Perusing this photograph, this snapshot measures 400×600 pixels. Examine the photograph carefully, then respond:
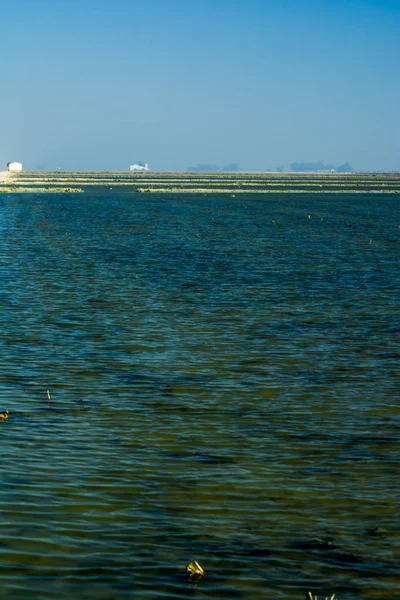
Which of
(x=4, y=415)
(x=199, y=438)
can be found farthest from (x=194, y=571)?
(x=4, y=415)

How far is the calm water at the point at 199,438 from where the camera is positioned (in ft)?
31.9

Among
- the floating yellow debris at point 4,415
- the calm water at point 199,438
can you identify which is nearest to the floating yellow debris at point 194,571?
the calm water at point 199,438

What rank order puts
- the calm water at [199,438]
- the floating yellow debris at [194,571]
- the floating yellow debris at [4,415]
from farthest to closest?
1. the floating yellow debris at [4,415]
2. the calm water at [199,438]
3. the floating yellow debris at [194,571]

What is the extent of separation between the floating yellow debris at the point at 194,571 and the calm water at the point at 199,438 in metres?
0.12

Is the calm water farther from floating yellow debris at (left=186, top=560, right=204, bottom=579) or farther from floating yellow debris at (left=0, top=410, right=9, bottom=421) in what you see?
floating yellow debris at (left=0, top=410, right=9, bottom=421)

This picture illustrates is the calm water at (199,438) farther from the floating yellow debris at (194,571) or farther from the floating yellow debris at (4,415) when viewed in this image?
the floating yellow debris at (4,415)

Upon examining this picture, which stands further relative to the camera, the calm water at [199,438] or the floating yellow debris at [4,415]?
the floating yellow debris at [4,415]

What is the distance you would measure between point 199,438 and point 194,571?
16.5 feet

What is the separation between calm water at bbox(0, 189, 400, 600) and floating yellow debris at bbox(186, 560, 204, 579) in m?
0.12

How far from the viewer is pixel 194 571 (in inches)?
370

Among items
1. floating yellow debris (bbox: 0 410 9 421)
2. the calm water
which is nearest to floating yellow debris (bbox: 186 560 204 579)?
the calm water

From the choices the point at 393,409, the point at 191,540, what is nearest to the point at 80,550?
the point at 191,540

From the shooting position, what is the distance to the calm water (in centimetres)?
973

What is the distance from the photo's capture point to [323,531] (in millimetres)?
10750
